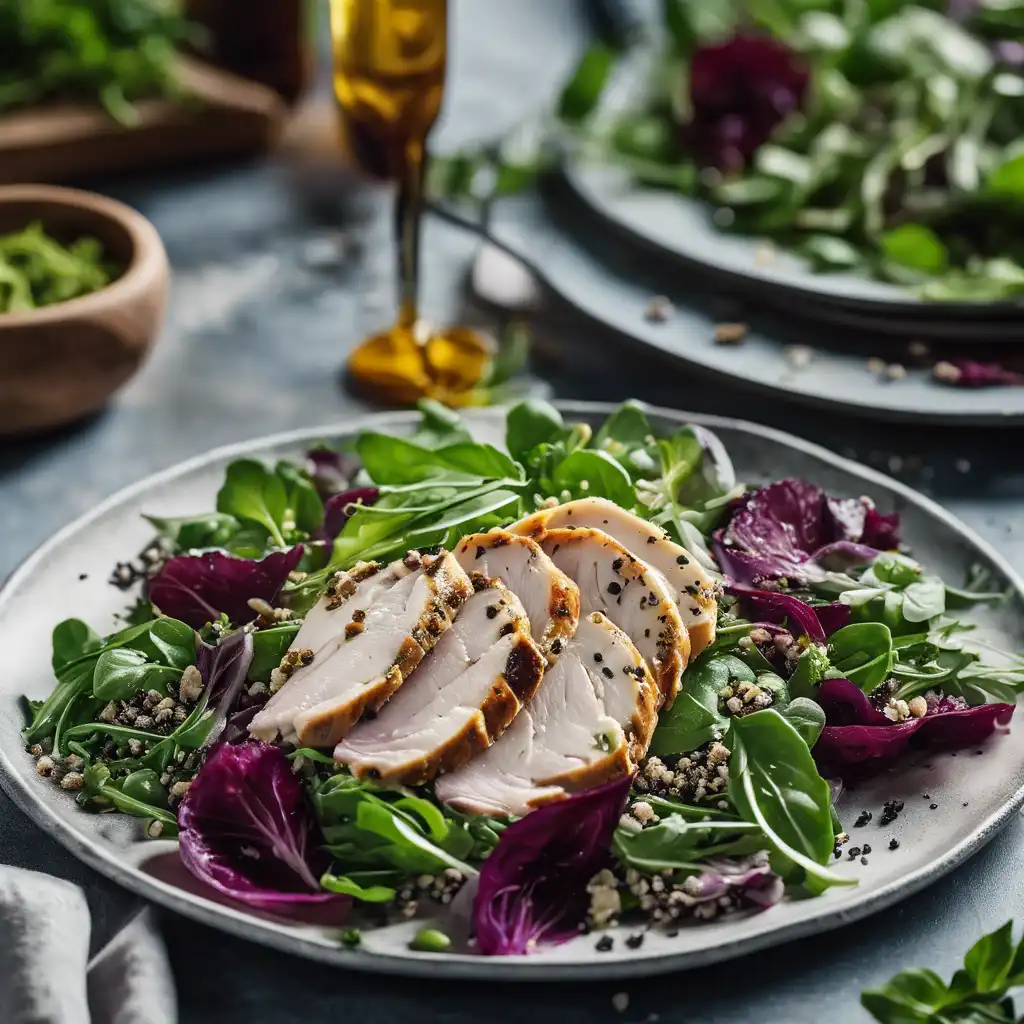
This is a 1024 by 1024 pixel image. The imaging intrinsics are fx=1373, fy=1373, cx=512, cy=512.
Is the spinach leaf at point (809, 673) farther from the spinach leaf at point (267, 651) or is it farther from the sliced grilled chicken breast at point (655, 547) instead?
the spinach leaf at point (267, 651)

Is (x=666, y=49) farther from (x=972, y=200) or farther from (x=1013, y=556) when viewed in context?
(x=1013, y=556)

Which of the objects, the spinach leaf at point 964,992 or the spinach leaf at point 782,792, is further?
the spinach leaf at point 782,792

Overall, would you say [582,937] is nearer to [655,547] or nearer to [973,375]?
[655,547]

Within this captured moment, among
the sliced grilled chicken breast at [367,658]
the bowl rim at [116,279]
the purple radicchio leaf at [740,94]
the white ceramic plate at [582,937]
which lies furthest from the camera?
the purple radicchio leaf at [740,94]

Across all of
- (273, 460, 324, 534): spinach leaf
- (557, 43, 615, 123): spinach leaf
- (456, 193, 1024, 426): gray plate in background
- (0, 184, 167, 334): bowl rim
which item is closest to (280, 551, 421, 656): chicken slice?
(273, 460, 324, 534): spinach leaf

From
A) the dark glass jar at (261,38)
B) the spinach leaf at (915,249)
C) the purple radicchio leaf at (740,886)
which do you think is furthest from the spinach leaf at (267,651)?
the dark glass jar at (261,38)

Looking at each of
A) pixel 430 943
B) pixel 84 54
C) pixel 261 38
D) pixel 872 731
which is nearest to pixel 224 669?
pixel 430 943
